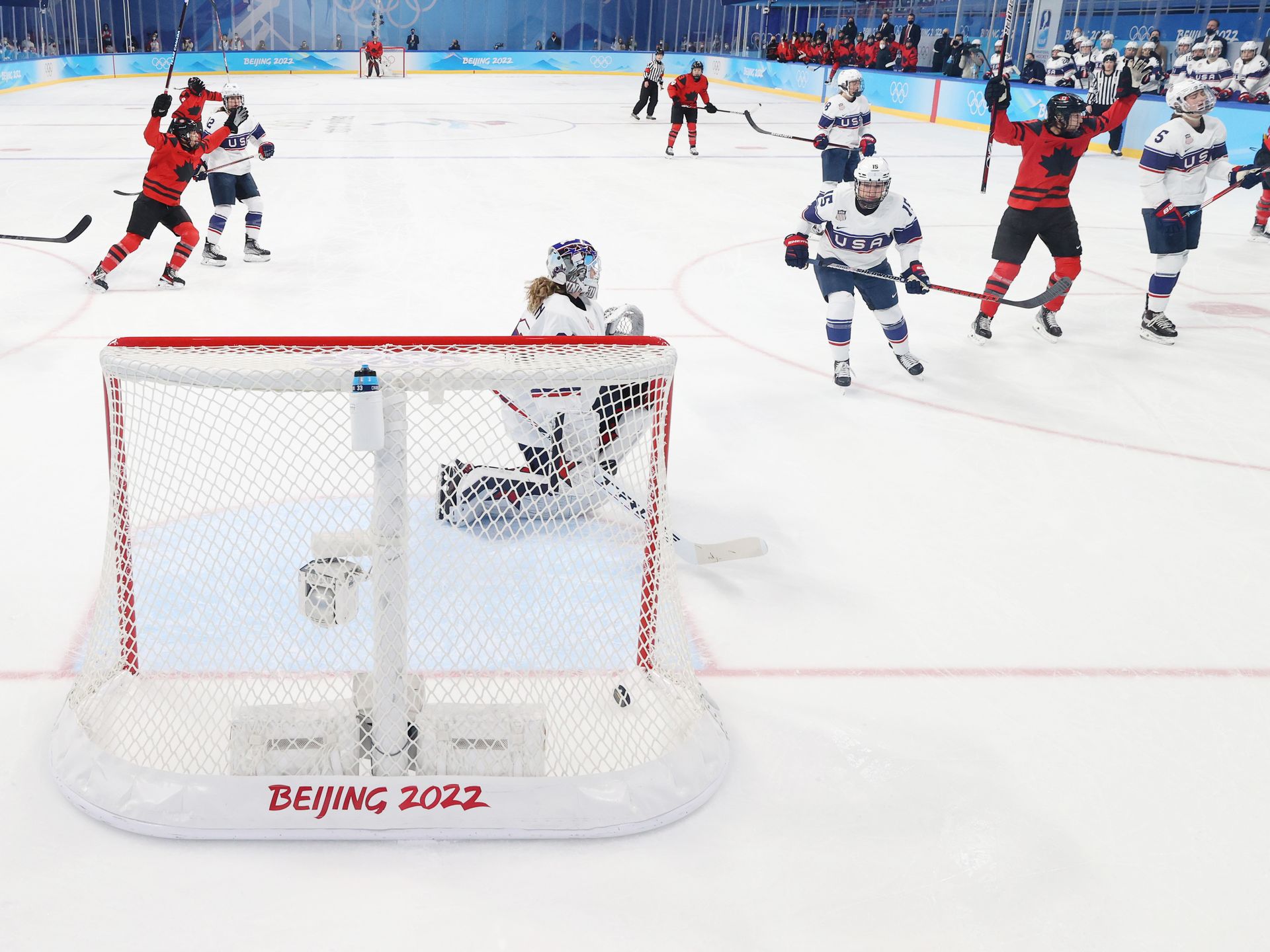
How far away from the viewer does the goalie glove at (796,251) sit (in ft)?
15.5

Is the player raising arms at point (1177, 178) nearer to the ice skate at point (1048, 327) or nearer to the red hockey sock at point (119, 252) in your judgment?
the ice skate at point (1048, 327)

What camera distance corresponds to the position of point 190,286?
247 inches

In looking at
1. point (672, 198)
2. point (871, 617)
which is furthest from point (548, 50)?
point (871, 617)

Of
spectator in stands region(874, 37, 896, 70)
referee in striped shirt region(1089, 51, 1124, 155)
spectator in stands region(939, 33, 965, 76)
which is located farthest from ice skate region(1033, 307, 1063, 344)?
spectator in stands region(874, 37, 896, 70)

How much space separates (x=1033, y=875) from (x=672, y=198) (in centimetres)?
820

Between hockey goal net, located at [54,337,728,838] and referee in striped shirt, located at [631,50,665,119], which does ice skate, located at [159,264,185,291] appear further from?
referee in striped shirt, located at [631,50,665,119]

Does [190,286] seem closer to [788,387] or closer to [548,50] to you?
[788,387]

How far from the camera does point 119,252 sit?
607cm

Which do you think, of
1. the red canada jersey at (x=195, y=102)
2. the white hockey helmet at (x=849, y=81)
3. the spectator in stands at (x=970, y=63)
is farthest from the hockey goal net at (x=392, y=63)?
the red canada jersey at (x=195, y=102)

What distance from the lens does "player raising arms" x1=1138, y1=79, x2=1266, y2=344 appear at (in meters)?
5.44

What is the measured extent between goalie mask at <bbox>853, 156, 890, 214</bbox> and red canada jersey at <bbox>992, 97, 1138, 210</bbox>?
3.93ft

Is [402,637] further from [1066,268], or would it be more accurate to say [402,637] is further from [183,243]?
[183,243]

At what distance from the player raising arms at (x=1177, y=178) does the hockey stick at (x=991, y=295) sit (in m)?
0.58

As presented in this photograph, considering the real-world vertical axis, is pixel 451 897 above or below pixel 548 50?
below
